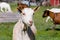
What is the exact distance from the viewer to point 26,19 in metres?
7.24

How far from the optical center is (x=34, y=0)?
64.2 m

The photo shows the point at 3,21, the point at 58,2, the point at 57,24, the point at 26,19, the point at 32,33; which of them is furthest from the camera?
the point at 58,2

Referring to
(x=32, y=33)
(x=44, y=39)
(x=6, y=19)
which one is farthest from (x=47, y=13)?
(x=32, y=33)

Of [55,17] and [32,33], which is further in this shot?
[55,17]

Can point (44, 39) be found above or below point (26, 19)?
below

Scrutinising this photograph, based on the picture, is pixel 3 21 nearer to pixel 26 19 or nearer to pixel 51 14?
pixel 51 14

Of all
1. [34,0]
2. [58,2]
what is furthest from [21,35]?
[34,0]

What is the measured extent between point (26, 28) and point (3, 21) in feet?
40.1

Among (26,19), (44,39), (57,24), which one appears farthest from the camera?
(57,24)

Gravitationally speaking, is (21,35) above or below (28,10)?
below

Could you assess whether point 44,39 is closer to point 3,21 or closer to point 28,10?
point 28,10

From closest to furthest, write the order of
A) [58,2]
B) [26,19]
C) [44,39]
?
[26,19]
[44,39]
[58,2]

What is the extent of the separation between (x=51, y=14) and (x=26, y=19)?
10.6 metres

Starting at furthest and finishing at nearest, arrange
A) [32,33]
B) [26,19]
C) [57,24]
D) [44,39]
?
[57,24] < [44,39] < [32,33] < [26,19]
